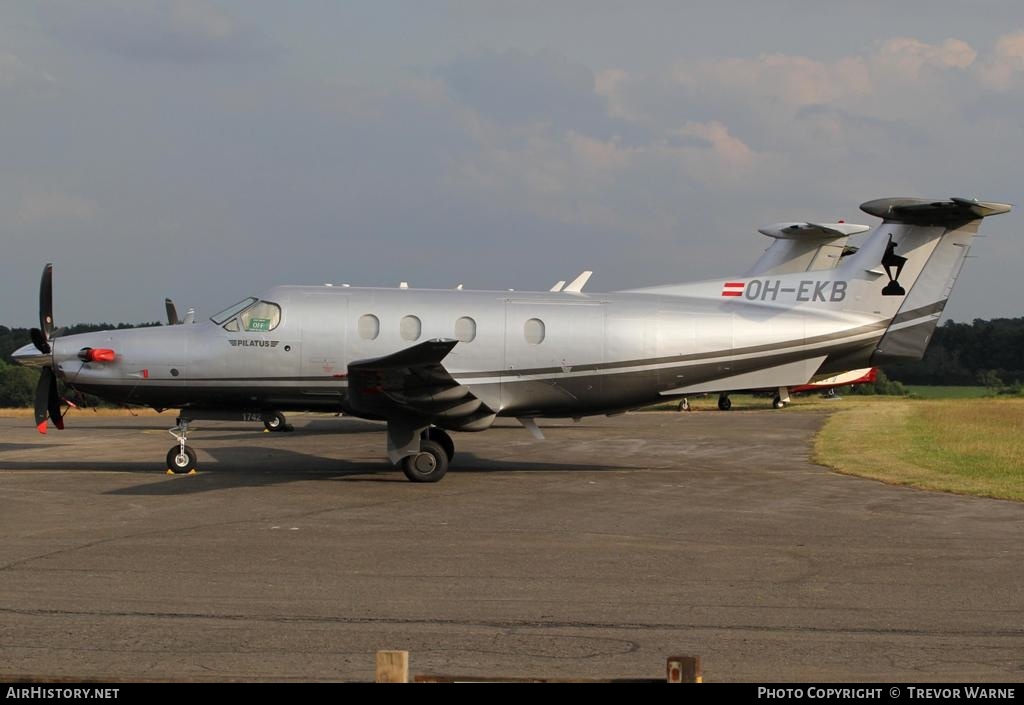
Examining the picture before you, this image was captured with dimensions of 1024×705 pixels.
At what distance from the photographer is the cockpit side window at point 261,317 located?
1748 centimetres

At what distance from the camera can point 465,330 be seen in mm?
17469

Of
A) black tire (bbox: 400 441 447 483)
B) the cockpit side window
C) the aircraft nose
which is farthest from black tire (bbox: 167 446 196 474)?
black tire (bbox: 400 441 447 483)

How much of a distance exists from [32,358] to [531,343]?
8970 mm

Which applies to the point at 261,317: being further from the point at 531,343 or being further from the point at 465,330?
the point at 531,343

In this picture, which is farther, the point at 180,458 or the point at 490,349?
the point at 180,458

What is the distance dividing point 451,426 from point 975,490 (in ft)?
27.4

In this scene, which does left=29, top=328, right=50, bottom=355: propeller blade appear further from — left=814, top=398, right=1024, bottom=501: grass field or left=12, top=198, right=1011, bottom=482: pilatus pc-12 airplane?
left=814, top=398, right=1024, bottom=501: grass field

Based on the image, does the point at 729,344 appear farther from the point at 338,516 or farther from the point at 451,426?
the point at 338,516

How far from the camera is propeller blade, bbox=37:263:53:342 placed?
17.6 metres

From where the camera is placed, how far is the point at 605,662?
22.5 feet

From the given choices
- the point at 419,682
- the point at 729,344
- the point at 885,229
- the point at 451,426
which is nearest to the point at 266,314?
the point at 451,426

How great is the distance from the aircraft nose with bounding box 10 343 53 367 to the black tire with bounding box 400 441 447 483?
648cm

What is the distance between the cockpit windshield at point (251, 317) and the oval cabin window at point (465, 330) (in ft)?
10.0

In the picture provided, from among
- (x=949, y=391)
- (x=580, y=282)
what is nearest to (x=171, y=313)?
(x=580, y=282)
